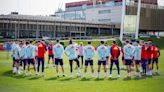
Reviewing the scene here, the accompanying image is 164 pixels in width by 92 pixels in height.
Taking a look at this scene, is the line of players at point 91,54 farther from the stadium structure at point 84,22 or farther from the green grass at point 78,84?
the stadium structure at point 84,22

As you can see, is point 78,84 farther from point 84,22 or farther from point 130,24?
point 84,22

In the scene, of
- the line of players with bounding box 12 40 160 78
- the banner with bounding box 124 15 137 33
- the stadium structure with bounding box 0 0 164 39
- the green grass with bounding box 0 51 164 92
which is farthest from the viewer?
the stadium structure with bounding box 0 0 164 39

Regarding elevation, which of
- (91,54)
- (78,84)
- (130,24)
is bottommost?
(78,84)

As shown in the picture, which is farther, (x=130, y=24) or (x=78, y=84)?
(x=130, y=24)

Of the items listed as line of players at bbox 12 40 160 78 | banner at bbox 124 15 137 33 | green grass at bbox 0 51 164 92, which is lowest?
green grass at bbox 0 51 164 92

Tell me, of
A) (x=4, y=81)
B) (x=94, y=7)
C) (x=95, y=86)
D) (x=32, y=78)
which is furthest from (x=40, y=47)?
(x=94, y=7)

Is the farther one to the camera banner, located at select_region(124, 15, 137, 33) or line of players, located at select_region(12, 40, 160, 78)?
banner, located at select_region(124, 15, 137, 33)

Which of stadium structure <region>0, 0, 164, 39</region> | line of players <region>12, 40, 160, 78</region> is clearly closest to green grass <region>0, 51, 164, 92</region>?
line of players <region>12, 40, 160, 78</region>

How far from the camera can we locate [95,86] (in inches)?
667

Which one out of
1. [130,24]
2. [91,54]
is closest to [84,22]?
[130,24]

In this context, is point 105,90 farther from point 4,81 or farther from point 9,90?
point 4,81

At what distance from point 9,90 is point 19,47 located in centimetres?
813

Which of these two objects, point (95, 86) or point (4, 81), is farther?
point (4, 81)

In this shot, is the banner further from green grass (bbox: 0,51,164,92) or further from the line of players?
green grass (bbox: 0,51,164,92)
